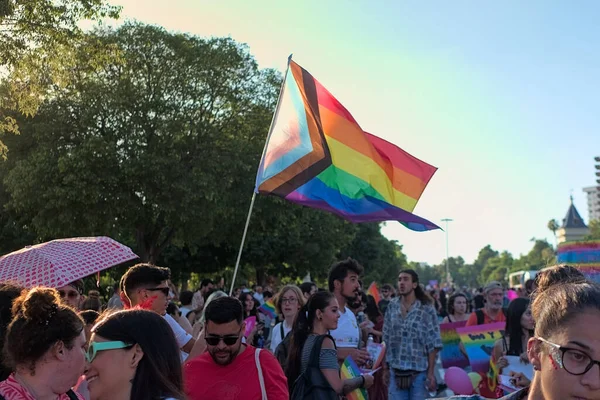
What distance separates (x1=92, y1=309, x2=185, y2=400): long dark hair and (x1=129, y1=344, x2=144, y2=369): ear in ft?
0.04

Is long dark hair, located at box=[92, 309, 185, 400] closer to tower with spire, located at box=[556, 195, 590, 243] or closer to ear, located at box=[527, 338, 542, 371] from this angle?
ear, located at box=[527, 338, 542, 371]

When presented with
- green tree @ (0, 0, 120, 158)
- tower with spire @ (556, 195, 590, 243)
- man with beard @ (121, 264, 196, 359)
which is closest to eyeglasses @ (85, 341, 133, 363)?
man with beard @ (121, 264, 196, 359)

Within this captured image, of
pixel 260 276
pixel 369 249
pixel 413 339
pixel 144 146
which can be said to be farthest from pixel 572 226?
pixel 413 339

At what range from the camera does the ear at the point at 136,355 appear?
119 inches

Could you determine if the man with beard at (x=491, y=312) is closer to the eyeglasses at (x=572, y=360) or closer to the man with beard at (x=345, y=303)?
the man with beard at (x=345, y=303)

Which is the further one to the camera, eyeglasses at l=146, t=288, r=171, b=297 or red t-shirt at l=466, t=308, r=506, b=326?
red t-shirt at l=466, t=308, r=506, b=326

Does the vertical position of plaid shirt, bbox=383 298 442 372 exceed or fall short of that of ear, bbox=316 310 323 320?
it falls short

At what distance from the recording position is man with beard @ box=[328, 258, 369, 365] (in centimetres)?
683

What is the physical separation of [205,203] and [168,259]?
47.7ft

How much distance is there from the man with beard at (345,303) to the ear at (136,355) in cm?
381

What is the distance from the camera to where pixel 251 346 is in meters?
4.66

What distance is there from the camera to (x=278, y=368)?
4512mm

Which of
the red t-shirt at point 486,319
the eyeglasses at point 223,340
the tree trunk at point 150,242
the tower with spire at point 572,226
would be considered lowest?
the red t-shirt at point 486,319

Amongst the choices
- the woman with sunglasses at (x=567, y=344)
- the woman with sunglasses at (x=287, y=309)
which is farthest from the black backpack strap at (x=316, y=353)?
the woman with sunglasses at (x=567, y=344)
